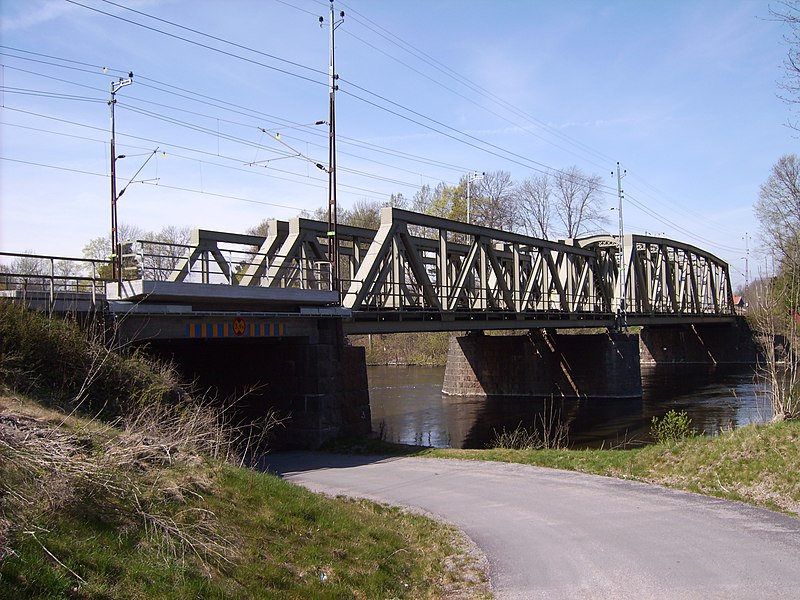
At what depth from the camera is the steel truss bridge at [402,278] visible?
64.1 feet

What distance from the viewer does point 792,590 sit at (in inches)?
325

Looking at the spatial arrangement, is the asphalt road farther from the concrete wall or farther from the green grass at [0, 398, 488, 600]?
the concrete wall

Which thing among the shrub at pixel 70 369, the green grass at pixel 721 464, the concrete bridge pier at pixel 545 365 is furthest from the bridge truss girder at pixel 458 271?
the green grass at pixel 721 464

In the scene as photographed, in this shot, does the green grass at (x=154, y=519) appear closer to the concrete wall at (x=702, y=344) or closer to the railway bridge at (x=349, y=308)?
the railway bridge at (x=349, y=308)

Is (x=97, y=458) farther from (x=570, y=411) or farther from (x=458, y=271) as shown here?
(x=458, y=271)

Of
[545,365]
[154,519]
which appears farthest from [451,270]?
[154,519]

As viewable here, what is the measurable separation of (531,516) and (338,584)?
503cm

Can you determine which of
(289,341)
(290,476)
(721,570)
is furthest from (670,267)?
(721,570)

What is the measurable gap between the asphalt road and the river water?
1041 cm

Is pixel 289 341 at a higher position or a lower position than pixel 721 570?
higher

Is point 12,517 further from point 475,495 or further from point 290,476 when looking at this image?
point 290,476

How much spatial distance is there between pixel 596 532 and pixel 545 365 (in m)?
37.6

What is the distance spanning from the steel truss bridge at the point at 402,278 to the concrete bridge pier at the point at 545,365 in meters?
2.14

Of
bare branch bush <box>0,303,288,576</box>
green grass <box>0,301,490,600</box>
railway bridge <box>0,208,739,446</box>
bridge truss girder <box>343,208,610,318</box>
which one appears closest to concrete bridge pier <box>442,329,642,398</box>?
railway bridge <box>0,208,739,446</box>
